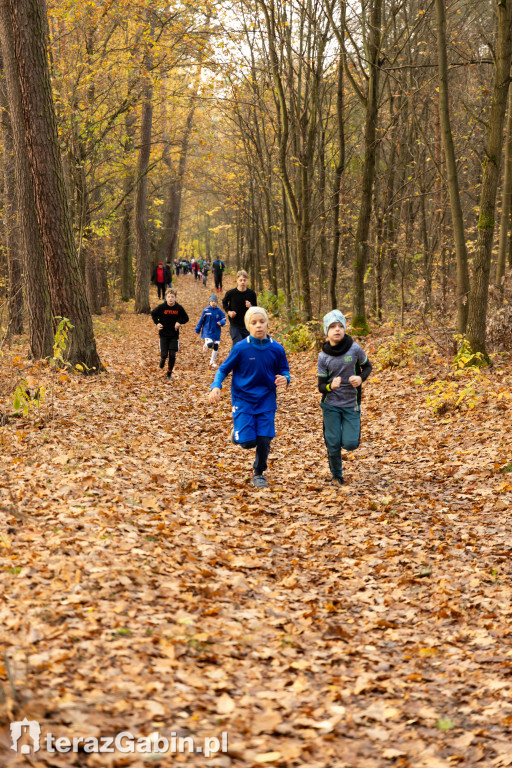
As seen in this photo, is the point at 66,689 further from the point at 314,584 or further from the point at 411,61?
the point at 411,61

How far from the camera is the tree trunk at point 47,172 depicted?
403 inches

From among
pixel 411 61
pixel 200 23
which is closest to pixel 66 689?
pixel 411 61

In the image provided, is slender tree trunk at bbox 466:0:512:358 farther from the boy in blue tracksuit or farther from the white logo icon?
the white logo icon

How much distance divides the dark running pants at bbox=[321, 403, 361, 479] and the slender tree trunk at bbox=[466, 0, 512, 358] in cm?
482

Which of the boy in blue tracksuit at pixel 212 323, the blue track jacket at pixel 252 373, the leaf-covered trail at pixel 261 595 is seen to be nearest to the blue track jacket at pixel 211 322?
the boy in blue tracksuit at pixel 212 323

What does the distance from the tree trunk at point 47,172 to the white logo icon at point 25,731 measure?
372 inches

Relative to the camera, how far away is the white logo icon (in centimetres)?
255

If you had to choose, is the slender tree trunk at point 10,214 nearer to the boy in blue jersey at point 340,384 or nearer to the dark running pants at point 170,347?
the dark running pants at point 170,347

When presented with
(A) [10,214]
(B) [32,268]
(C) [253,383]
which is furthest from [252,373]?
(A) [10,214]

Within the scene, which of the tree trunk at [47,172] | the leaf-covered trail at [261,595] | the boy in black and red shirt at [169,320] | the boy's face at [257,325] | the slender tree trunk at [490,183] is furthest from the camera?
the boy in black and red shirt at [169,320]

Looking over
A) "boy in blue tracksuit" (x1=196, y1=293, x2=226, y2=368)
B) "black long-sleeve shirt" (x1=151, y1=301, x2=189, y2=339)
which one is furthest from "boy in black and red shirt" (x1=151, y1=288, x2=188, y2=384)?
"boy in blue tracksuit" (x1=196, y1=293, x2=226, y2=368)

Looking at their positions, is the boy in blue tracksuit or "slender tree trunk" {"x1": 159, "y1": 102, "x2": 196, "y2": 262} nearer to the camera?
the boy in blue tracksuit

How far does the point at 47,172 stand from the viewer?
10.7 meters

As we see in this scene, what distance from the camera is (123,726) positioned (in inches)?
112
